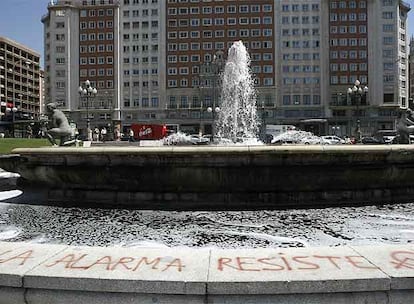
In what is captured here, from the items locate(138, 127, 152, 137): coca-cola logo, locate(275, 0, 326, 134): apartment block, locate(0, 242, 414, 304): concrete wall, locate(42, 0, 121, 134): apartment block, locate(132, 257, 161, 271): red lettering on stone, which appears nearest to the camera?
locate(0, 242, 414, 304): concrete wall

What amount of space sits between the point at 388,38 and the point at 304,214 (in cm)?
10032

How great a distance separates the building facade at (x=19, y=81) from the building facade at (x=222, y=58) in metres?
30.0

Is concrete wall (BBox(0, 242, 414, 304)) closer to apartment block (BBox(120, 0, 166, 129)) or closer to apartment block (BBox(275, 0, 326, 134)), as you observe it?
apartment block (BBox(275, 0, 326, 134))

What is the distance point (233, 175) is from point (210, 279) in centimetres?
484

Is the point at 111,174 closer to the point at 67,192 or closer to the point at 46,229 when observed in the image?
the point at 67,192

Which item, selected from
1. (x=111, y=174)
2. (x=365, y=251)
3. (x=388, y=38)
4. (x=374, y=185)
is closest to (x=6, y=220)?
(x=111, y=174)

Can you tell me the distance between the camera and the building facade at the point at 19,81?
12769 cm

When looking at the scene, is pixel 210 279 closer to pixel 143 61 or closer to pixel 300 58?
pixel 300 58

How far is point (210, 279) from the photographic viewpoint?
3422 millimetres

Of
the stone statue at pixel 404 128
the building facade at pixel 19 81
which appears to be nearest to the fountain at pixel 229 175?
the stone statue at pixel 404 128

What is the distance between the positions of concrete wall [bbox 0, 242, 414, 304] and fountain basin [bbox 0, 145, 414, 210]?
4.26 m

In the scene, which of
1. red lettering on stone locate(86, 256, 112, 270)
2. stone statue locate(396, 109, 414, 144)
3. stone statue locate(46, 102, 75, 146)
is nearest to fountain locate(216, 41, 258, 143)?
stone statue locate(396, 109, 414, 144)

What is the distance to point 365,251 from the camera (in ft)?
13.5

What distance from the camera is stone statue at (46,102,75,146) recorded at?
43.3 ft
